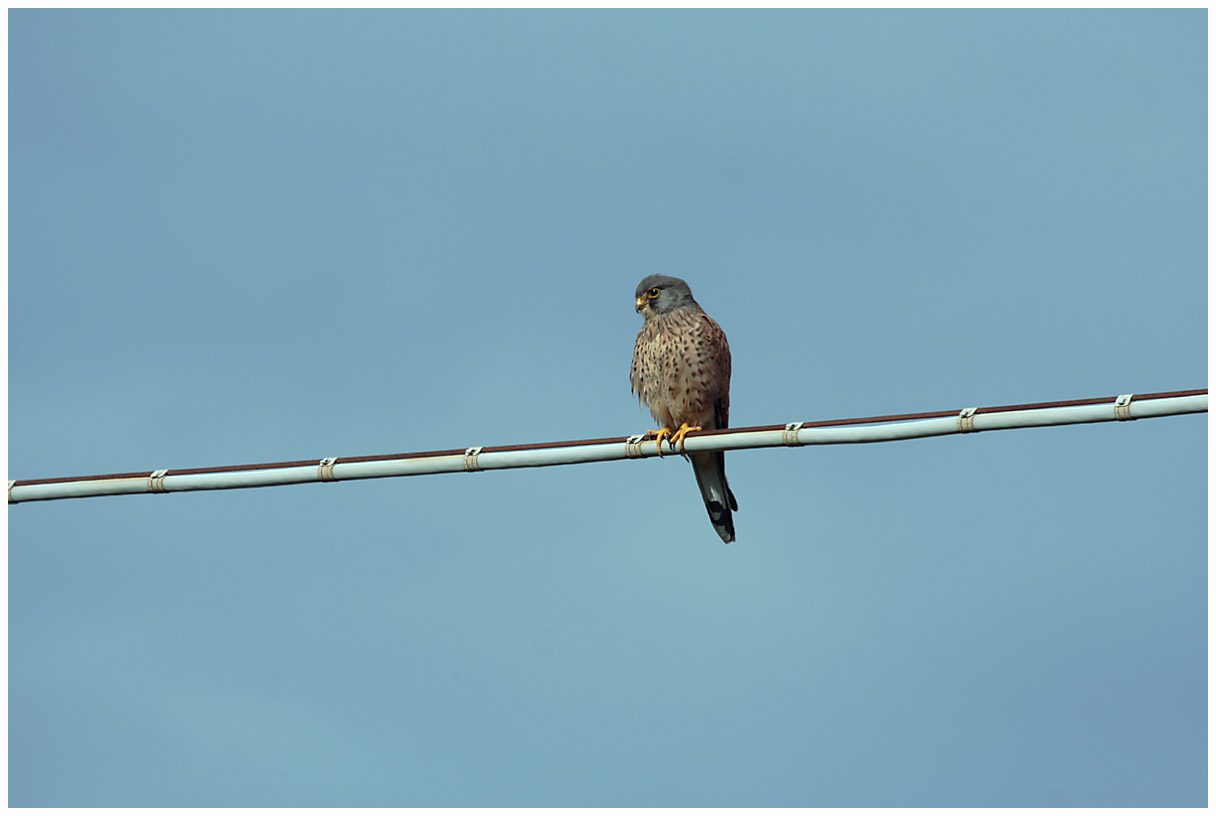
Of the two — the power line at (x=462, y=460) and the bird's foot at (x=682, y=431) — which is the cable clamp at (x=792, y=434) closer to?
the power line at (x=462, y=460)

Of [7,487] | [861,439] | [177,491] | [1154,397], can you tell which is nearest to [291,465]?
[177,491]

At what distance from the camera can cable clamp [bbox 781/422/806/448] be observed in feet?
32.1

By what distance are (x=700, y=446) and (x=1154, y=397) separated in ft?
7.29

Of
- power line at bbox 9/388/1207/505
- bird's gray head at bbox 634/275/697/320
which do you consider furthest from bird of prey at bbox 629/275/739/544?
power line at bbox 9/388/1207/505

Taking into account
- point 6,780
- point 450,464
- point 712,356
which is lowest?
point 6,780

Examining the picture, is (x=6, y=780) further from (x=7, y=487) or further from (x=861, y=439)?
(x=861, y=439)

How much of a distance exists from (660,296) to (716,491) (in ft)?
4.93

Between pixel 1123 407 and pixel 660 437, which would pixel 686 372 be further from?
pixel 1123 407

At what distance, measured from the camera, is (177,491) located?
32.2 ft

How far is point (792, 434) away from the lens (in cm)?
980

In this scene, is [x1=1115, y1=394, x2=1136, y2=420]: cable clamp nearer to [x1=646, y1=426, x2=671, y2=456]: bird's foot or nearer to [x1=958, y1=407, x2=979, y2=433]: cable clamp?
[x1=958, y1=407, x2=979, y2=433]: cable clamp

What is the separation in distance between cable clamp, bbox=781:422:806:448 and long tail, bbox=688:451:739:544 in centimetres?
489

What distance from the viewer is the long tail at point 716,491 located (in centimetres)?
1473

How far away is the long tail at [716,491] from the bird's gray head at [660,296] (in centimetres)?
112
